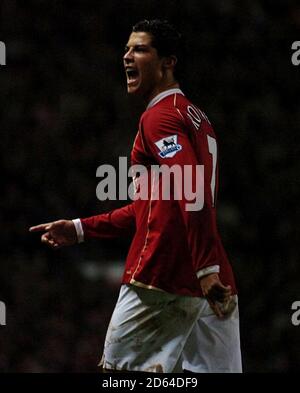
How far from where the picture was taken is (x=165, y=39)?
11.3 feet

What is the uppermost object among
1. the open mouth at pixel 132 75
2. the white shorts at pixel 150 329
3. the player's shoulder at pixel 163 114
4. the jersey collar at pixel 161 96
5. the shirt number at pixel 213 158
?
the open mouth at pixel 132 75

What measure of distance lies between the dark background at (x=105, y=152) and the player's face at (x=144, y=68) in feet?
7.27

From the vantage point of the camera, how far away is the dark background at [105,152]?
18.0 ft

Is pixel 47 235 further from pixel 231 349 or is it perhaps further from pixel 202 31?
pixel 202 31

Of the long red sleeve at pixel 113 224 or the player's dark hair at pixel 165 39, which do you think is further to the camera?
the long red sleeve at pixel 113 224

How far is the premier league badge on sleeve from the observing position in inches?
120

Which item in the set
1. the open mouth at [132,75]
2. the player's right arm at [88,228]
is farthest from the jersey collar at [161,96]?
the player's right arm at [88,228]

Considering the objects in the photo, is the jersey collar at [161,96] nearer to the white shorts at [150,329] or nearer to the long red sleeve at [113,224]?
the long red sleeve at [113,224]

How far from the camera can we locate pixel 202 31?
643 centimetres

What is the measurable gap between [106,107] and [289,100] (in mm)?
1148

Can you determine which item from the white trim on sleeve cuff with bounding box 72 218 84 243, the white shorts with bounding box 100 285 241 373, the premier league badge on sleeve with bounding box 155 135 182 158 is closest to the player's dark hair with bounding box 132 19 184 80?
the premier league badge on sleeve with bounding box 155 135 182 158

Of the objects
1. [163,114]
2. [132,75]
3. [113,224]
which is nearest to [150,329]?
[113,224]
